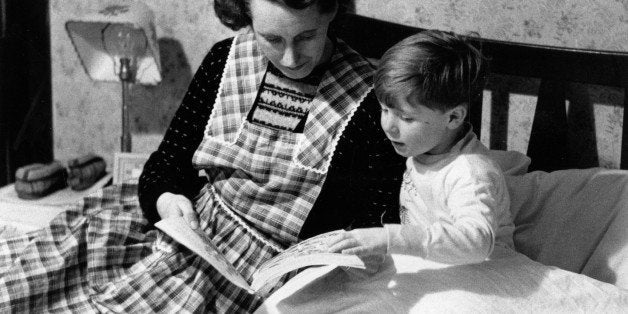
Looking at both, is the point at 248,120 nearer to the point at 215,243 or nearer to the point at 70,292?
the point at 215,243

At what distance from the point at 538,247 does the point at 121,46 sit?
55.0 inches

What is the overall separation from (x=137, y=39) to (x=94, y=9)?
290 millimetres

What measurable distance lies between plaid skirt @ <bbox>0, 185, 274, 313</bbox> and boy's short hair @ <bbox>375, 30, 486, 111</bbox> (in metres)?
0.48

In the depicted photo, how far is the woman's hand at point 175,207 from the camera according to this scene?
4.97 ft

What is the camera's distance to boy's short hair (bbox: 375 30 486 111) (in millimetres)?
1264

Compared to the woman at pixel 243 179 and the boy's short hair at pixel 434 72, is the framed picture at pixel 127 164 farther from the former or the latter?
the boy's short hair at pixel 434 72

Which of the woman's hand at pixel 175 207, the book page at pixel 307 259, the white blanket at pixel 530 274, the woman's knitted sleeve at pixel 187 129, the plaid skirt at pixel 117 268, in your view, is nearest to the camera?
the book page at pixel 307 259

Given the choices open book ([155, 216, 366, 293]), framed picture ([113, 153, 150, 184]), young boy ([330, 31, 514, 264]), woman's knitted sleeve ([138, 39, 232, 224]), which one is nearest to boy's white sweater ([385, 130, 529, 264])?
young boy ([330, 31, 514, 264])

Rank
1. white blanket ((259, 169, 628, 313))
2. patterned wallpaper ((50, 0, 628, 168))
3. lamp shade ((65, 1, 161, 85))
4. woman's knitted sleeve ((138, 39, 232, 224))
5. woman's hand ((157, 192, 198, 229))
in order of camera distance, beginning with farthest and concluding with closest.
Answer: lamp shade ((65, 1, 161, 85)) → patterned wallpaper ((50, 0, 628, 168)) → woman's knitted sleeve ((138, 39, 232, 224)) → woman's hand ((157, 192, 198, 229)) → white blanket ((259, 169, 628, 313))

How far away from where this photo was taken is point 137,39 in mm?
2254

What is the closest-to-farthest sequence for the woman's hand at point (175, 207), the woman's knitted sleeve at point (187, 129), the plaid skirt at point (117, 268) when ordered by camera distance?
the plaid skirt at point (117, 268) → the woman's hand at point (175, 207) → the woman's knitted sleeve at point (187, 129)

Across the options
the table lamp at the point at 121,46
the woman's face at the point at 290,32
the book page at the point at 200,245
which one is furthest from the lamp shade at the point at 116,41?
the book page at the point at 200,245

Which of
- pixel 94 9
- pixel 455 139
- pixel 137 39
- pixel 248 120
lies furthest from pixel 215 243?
pixel 94 9

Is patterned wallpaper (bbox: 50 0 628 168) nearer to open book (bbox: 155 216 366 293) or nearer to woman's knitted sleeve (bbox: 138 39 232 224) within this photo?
woman's knitted sleeve (bbox: 138 39 232 224)
